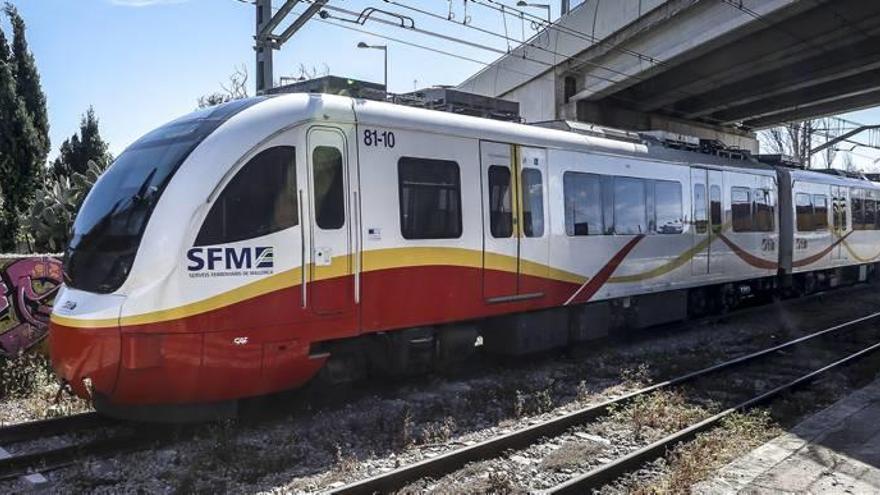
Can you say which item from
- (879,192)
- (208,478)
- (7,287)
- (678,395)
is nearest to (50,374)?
(7,287)

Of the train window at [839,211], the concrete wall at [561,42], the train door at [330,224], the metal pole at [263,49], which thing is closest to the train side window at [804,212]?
the train window at [839,211]

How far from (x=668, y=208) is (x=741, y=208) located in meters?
3.29

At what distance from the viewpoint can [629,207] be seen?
1132 cm

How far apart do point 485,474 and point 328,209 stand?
2886mm

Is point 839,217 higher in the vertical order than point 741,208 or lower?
lower

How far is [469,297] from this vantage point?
8484 mm

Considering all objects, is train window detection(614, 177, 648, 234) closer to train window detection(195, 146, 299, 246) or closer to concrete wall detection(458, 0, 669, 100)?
train window detection(195, 146, 299, 246)

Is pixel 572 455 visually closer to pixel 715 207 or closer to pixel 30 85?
pixel 715 207

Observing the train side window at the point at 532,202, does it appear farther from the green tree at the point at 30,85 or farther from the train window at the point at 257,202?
the green tree at the point at 30,85

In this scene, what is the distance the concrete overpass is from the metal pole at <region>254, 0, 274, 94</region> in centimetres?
778

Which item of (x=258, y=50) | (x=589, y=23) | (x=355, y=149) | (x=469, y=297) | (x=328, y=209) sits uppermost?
(x=589, y=23)

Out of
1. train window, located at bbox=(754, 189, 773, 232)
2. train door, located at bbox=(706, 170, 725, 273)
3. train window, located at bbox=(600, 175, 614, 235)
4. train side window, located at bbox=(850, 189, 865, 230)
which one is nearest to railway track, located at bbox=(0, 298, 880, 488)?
train window, located at bbox=(600, 175, 614, 235)

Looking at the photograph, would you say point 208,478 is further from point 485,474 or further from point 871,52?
point 871,52

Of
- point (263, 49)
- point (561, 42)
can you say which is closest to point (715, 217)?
point (263, 49)
